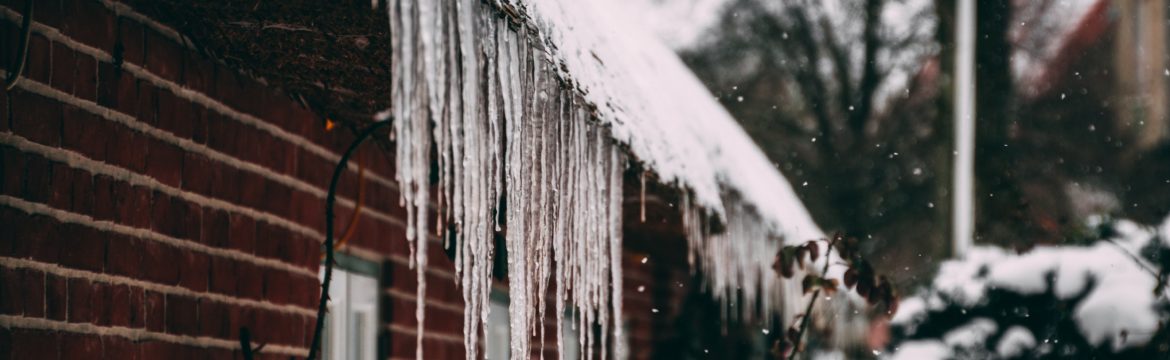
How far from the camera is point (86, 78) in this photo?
2594mm

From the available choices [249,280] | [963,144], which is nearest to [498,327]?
[249,280]

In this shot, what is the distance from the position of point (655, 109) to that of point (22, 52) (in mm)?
2327

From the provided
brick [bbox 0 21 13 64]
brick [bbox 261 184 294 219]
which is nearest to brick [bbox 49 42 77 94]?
brick [bbox 0 21 13 64]

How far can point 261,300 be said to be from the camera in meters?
3.46

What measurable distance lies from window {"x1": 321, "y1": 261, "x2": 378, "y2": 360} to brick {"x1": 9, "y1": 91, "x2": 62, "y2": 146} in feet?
Answer: 4.91

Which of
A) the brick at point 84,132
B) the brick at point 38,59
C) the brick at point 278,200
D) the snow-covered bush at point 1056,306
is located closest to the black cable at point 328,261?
the brick at point 278,200

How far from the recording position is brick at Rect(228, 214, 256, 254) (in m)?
3.27

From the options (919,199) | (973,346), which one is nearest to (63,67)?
(973,346)

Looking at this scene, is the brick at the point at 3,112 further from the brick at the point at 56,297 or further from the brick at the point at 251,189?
the brick at the point at 251,189

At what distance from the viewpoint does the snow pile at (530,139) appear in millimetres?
2143

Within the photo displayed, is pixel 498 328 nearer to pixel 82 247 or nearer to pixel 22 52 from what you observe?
pixel 82 247

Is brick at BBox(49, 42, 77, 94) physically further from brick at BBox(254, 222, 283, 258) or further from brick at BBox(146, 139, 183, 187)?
brick at BBox(254, 222, 283, 258)

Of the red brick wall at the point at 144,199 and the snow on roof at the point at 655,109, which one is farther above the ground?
the snow on roof at the point at 655,109

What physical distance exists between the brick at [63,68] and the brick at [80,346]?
47cm
